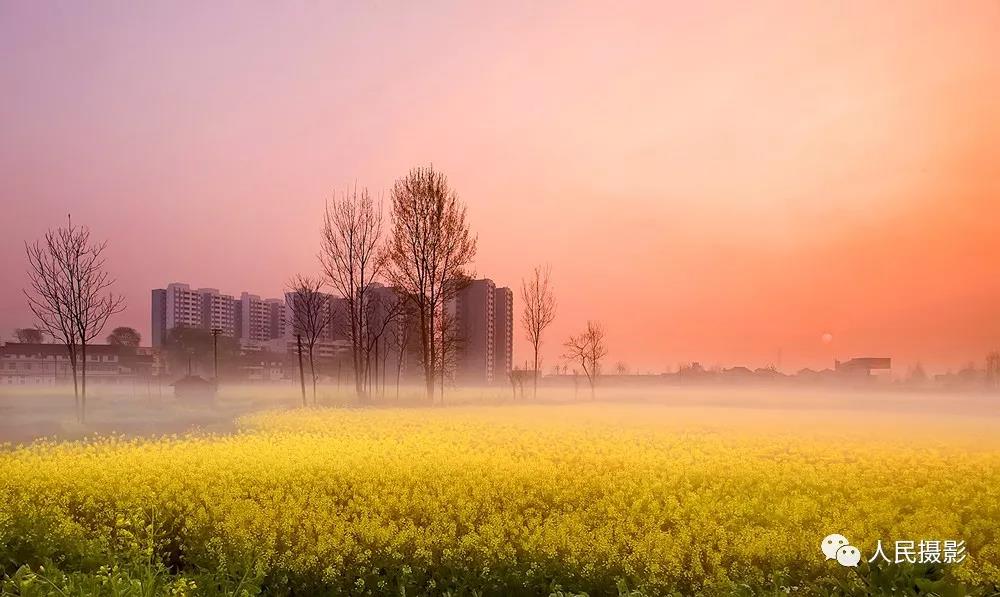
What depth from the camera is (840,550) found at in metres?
5.98

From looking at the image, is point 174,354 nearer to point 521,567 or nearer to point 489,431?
point 489,431

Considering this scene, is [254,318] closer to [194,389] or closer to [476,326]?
[194,389]

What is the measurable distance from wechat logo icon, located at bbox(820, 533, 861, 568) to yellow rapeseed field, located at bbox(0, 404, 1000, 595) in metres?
0.10

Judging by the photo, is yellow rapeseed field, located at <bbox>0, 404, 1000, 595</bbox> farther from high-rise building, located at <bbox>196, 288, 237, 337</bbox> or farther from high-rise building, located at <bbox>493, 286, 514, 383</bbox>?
high-rise building, located at <bbox>196, 288, 237, 337</bbox>

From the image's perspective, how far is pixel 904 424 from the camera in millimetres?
15609

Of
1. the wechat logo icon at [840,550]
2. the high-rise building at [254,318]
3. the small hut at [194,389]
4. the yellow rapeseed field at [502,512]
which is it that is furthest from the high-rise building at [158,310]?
the wechat logo icon at [840,550]

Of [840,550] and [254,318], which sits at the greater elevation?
[254,318]

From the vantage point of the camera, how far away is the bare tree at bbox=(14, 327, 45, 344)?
19308 mm

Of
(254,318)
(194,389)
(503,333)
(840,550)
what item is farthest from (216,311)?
(840,550)

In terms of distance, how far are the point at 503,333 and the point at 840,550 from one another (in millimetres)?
15908

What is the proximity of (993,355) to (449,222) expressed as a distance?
13.6m

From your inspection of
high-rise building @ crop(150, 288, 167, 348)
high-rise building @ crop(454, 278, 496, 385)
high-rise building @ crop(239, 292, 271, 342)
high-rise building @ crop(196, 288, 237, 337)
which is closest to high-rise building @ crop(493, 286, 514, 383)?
high-rise building @ crop(454, 278, 496, 385)

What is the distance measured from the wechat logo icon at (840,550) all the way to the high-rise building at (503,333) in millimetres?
12991

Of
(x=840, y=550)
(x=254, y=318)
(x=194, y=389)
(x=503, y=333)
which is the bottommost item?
(x=194, y=389)
